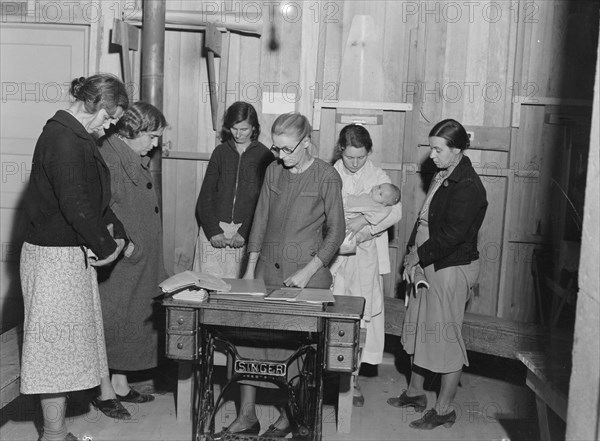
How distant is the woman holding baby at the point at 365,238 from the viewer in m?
5.34

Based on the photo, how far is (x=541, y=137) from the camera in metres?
6.35

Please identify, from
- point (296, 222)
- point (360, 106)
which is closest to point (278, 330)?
point (296, 222)

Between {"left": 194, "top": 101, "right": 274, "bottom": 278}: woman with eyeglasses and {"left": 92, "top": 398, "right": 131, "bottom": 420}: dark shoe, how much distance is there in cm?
112

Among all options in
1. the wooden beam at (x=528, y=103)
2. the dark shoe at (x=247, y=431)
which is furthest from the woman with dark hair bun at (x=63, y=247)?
the wooden beam at (x=528, y=103)

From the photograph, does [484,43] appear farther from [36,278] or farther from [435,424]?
[36,278]

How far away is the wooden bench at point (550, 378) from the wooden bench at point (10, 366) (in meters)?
2.69

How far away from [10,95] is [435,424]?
420 centimetres

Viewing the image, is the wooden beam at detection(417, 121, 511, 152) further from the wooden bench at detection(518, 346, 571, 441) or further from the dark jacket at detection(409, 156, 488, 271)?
the wooden bench at detection(518, 346, 571, 441)

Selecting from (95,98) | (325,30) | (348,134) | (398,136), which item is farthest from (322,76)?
(95,98)

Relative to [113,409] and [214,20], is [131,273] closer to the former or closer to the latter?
[113,409]

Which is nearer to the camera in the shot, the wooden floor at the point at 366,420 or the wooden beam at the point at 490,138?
the wooden floor at the point at 366,420

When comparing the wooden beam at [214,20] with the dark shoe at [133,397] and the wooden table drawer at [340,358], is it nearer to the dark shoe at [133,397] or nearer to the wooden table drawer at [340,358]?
the dark shoe at [133,397]

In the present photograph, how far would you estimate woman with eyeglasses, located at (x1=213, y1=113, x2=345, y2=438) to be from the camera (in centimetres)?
445

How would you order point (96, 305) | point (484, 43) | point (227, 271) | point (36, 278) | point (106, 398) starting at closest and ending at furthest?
1. point (36, 278)
2. point (96, 305)
3. point (106, 398)
4. point (227, 271)
5. point (484, 43)
